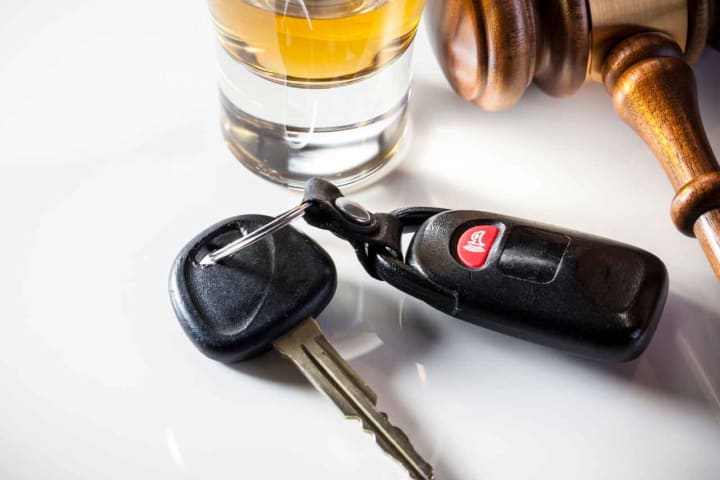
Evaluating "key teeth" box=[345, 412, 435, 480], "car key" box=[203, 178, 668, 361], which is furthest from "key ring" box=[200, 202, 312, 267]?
"key teeth" box=[345, 412, 435, 480]

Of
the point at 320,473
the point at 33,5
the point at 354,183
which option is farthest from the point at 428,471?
the point at 33,5

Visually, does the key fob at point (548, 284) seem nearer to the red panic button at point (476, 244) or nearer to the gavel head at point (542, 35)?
the red panic button at point (476, 244)

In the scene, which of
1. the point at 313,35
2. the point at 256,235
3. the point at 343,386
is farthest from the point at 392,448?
the point at 313,35

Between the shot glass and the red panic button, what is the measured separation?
0.13 m

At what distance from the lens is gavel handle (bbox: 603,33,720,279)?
0.65 metres

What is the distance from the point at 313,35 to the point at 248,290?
0.17m

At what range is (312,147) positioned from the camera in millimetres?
724

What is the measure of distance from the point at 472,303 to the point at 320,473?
0.43 ft

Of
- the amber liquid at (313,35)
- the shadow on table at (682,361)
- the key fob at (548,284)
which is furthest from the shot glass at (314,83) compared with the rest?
the shadow on table at (682,361)

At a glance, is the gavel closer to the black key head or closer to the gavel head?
the gavel head

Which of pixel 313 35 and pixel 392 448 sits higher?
pixel 313 35

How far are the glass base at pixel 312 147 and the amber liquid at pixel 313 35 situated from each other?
0.04 meters

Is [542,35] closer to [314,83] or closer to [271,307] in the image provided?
[314,83]

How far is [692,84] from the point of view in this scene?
28.4 inches
